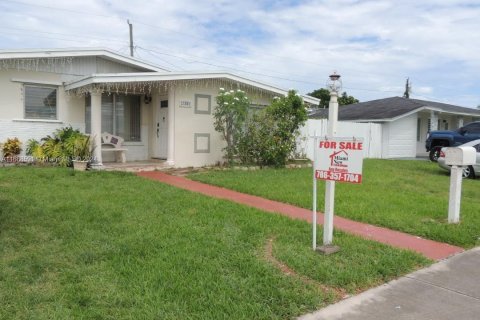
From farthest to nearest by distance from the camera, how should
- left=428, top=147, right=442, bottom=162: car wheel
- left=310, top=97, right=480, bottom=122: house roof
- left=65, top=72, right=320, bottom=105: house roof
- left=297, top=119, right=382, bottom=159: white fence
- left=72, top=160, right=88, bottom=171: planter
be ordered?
left=310, top=97, right=480, bottom=122: house roof, left=428, top=147, right=442, bottom=162: car wheel, left=297, top=119, right=382, bottom=159: white fence, left=72, top=160, right=88, bottom=171: planter, left=65, top=72, right=320, bottom=105: house roof

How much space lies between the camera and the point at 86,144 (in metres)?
12.2

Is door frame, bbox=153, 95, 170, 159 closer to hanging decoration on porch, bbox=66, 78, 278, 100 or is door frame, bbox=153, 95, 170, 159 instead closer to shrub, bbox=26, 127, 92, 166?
hanging decoration on porch, bbox=66, 78, 278, 100

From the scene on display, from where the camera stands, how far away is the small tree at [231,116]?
13.5 metres

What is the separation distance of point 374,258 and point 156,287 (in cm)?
258

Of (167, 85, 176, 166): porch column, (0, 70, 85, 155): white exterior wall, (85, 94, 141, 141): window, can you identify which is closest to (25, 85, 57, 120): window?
(0, 70, 85, 155): white exterior wall

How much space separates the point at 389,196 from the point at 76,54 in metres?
9.91

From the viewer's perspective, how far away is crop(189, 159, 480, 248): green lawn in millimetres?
6754

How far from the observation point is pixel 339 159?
5012mm

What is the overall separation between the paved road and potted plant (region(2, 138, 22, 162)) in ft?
37.0

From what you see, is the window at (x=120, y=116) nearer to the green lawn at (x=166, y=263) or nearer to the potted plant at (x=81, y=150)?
the potted plant at (x=81, y=150)

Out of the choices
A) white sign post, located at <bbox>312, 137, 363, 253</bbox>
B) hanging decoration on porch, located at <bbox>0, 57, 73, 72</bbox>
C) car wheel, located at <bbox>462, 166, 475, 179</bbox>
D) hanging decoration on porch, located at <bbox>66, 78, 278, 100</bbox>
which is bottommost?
car wheel, located at <bbox>462, 166, 475, 179</bbox>

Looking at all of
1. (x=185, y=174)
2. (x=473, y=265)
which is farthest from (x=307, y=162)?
(x=473, y=265)

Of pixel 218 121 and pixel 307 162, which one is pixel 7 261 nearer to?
pixel 218 121

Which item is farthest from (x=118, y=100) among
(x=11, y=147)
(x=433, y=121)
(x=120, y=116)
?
(x=433, y=121)
